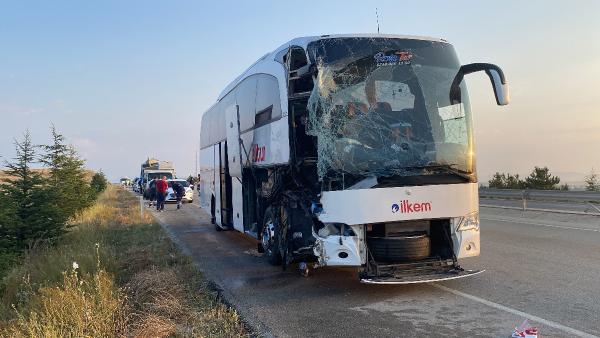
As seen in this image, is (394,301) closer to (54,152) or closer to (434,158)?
(434,158)

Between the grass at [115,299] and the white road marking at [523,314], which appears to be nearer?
the white road marking at [523,314]

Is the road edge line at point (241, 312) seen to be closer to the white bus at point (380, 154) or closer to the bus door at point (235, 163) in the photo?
the white bus at point (380, 154)

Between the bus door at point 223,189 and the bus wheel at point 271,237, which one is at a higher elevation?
the bus door at point 223,189

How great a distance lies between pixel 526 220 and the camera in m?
16.1

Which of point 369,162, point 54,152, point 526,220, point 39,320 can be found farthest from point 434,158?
point 54,152

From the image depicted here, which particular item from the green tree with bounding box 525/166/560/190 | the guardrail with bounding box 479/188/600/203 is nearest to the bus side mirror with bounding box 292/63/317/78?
the guardrail with bounding box 479/188/600/203

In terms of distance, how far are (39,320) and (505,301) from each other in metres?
5.66

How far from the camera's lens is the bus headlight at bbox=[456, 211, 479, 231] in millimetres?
6980

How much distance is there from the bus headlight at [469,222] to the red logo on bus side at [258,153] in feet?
12.0

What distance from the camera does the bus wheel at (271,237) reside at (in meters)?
8.83

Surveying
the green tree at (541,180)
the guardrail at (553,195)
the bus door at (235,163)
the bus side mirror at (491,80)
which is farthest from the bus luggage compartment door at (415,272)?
the green tree at (541,180)

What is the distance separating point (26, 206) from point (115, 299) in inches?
337

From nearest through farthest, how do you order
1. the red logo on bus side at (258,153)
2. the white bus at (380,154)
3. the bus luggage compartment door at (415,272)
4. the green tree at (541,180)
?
the bus luggage compartment door at (415,272) → the white bus at (380,154) → the red logo on bus side at (258,153) → the green tree at (541,180)

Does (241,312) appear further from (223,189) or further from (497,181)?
(497,181)
